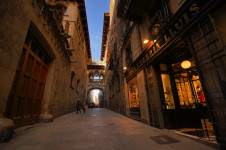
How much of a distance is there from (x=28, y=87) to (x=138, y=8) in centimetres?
647

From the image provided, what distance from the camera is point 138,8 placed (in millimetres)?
5148

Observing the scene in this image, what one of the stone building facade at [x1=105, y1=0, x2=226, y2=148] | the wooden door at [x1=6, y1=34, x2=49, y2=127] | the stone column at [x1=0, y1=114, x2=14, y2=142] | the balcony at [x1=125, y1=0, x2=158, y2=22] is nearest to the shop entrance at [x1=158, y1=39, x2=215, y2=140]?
the stone building facade at [x1=105, y1=0, x2=226, y2=148]

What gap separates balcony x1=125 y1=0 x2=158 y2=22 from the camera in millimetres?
4802

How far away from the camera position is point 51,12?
16.0ft

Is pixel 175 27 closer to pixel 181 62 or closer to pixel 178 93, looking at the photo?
pixel 181 62

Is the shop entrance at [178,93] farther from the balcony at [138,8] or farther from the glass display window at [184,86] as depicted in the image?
the balcony at [138,8]

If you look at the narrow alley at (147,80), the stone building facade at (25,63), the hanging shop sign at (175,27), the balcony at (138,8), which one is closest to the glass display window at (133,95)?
the narrow alley at (147,80)

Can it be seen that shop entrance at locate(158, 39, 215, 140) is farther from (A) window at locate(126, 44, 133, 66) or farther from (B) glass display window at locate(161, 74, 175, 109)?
(A) window at locate(126, 44, 133, 66)

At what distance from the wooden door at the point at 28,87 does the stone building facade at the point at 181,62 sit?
511 centimetres

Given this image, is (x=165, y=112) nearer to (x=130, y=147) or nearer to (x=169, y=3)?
(x=130, y=147)

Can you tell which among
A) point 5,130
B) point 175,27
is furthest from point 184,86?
point 5,130

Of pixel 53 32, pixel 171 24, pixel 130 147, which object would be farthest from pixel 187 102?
pixel 53 32

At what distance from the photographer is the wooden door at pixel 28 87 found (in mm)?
3492

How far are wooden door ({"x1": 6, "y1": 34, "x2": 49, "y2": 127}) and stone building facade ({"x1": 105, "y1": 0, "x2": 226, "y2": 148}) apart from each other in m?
5.11
